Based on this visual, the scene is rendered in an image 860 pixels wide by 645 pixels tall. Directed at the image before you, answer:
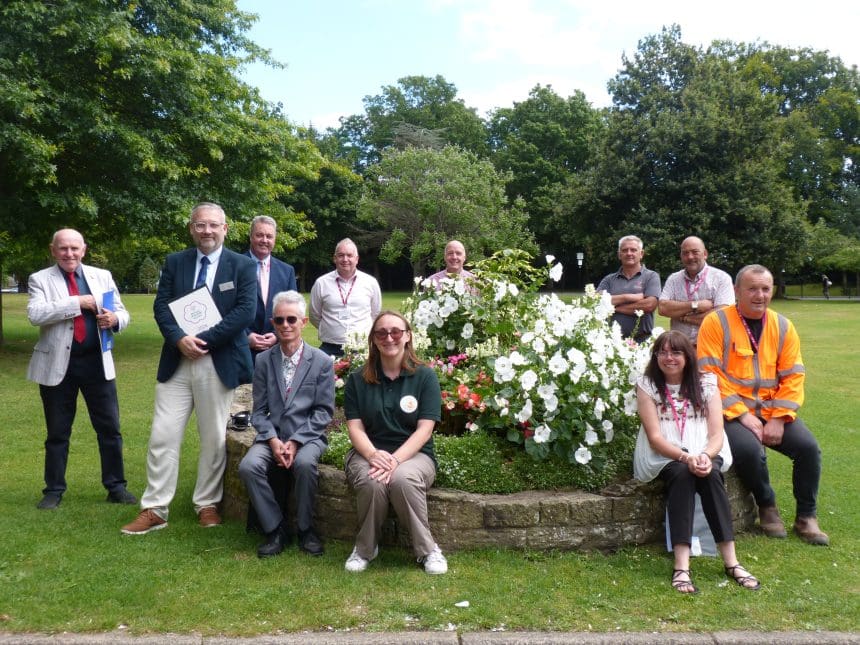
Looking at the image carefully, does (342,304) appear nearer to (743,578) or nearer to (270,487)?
(270,487)

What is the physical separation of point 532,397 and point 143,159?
10175mm

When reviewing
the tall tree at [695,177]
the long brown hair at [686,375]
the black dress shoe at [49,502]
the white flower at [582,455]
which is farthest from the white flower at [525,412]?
the tall tree at [695,177]

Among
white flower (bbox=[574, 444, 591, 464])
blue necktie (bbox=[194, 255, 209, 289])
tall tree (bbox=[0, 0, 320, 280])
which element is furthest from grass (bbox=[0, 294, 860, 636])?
tall tree (bbox=[0, 0, 320, 280])

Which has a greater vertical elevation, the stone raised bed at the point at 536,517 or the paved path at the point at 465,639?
the stone raised bed at the point at 536,517

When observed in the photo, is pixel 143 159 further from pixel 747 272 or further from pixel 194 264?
pixel 747 272

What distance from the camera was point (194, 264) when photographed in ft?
16.2

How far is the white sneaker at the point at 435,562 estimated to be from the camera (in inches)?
158

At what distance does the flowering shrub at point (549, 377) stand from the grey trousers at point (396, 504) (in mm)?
790

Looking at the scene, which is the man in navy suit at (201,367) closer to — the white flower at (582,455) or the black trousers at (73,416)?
the black trousers at (73,416)

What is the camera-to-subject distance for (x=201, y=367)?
4.82 m

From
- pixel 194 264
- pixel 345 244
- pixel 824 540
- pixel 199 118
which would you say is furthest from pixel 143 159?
pixel 824 540

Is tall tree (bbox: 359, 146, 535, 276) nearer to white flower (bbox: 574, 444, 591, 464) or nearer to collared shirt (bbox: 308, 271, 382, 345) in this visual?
collared shirt (bbox: 308, 271, 382, 345)

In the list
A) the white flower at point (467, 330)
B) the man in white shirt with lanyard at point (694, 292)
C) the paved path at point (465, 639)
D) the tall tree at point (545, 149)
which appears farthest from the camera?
the tall tree at point (545, 149)

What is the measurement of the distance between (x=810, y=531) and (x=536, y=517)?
1.80 m
